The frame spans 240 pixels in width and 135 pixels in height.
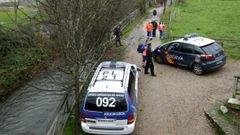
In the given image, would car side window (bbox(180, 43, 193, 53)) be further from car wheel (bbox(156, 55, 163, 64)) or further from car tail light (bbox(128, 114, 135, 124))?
car tail light (bbox(128, 114, 135, 124))

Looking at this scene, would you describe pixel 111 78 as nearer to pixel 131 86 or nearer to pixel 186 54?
pixel 131 86

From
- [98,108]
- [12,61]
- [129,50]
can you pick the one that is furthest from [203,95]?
[12,61]

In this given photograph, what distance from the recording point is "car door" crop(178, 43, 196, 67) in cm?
1553

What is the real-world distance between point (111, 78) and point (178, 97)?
12.0 feet

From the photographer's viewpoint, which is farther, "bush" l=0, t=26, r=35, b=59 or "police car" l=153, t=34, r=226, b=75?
"bush" l=0, t=26, r=35, b=59

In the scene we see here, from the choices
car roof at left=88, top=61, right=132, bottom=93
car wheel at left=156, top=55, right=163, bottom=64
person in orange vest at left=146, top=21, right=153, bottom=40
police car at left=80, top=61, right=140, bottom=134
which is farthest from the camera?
person in orange vest at left=146, top=21, right=153, bottom=40

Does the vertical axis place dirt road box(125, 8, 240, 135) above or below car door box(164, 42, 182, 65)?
below

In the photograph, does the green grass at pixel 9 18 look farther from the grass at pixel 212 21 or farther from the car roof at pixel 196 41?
the grass at pixel 212 21

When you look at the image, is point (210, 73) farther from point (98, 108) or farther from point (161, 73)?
point (98, 108)

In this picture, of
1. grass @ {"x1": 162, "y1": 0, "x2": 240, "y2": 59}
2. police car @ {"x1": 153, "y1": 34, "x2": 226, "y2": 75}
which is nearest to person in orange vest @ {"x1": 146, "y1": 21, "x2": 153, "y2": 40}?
grass @ {"x1": 162, "y1": 0, "x2": 240, "y2": 59}

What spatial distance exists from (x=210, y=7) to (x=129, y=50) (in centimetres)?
2345

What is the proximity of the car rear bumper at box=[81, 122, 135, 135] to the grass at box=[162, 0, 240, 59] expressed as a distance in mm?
Answer: 10527

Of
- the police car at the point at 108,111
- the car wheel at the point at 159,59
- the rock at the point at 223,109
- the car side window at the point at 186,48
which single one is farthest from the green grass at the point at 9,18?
the rock at the point at 223,109

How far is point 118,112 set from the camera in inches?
377
